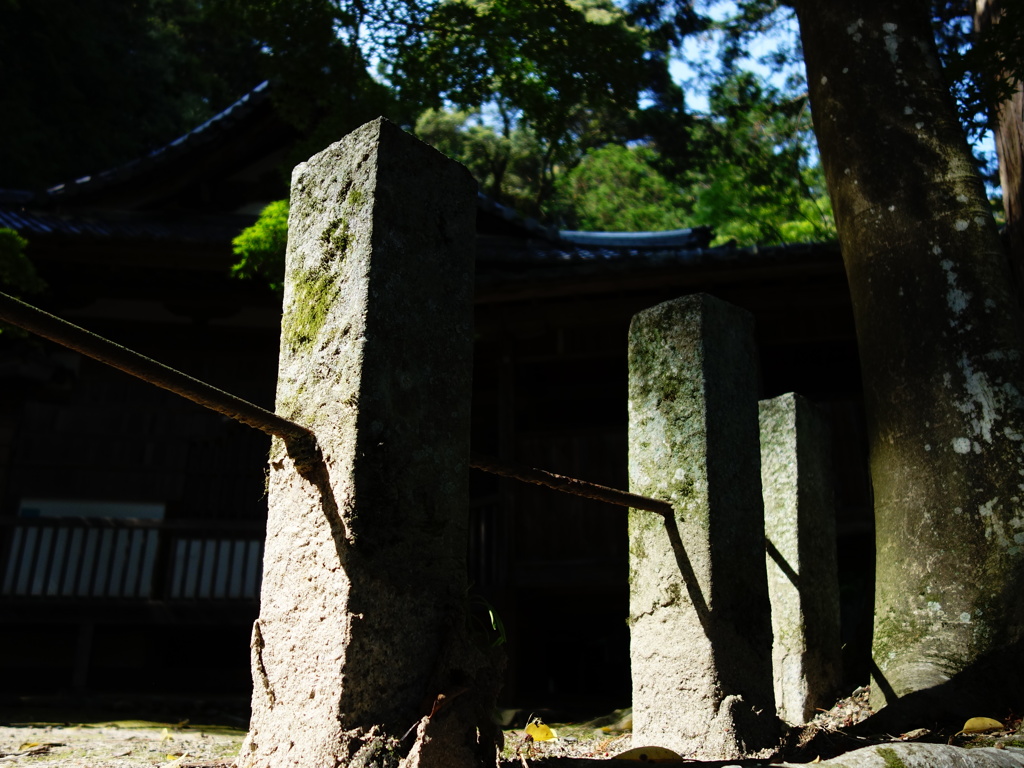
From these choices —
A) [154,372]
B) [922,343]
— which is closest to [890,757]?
[154,372]

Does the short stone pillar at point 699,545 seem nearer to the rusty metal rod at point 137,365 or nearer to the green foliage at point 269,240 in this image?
the rusty metal rod at point 137,365

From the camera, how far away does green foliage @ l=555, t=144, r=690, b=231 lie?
894 inches

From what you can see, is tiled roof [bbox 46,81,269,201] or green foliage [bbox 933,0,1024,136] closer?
green foliage [bbox 933,0,1024,136]

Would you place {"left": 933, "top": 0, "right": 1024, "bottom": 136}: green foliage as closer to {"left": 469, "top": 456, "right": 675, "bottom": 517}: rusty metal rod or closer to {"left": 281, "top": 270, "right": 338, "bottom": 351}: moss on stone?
{"left": 469, "top": 456, "right": 675, "bottom": 517}: rusty metal rod

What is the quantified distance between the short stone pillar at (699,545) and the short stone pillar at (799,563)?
1304 mm

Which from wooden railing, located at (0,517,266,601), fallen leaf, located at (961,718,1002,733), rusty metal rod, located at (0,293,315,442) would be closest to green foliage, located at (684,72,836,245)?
wooden railing, located at (0,517,266,601)

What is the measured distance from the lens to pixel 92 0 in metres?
15.5

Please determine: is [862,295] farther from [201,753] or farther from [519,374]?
[519,374]

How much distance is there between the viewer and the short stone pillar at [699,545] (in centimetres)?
256

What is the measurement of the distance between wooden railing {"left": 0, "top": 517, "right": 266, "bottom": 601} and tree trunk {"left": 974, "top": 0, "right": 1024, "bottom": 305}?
6215 millimetres

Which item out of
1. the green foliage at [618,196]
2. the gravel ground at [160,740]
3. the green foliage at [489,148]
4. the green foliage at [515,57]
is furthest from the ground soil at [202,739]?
the green foliage at [618,196]

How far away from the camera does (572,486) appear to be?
2527 mm

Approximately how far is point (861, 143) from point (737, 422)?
7.57 feet

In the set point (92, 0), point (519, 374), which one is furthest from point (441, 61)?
point (92, 0)
